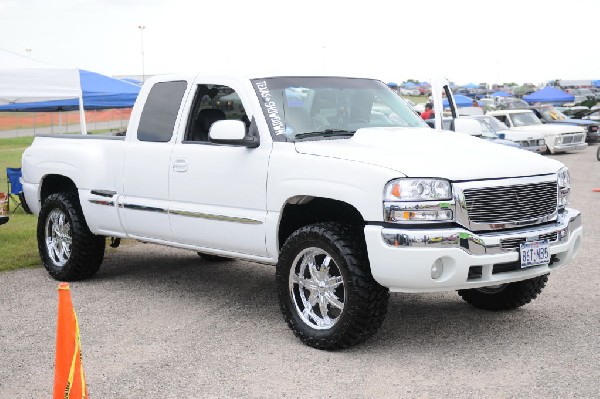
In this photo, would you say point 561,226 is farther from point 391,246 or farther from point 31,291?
point 31,291

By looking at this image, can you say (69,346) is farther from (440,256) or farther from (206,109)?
(206,109)

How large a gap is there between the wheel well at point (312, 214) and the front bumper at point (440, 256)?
0.54 meters

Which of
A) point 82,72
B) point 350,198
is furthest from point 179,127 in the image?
point 82,72

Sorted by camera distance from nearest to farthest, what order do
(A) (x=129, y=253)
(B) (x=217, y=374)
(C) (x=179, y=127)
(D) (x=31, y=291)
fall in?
(B) (x=217, y=374) < (C) (x=179, y=127) < (D) (x=31, y=291) < (A) (x=129, y=253)

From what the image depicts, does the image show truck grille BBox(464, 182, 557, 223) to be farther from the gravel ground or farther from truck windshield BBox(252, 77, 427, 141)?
truck windshield BBox(252, 77, 427, 141)

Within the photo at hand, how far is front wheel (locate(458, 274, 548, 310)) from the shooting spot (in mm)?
6918

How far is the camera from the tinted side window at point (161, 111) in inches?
295

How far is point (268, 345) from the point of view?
6176mm

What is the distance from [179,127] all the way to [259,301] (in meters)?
1.71

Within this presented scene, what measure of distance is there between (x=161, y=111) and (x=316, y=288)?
2.48m

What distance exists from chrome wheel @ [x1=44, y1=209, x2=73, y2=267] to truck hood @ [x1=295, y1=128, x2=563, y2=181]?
11.2ft

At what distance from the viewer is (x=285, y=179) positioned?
20.5ft

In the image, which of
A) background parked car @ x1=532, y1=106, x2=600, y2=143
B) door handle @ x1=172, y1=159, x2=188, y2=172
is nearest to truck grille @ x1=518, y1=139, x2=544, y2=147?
background parked car @ x1=532, y1=106, x2=600, y2=143

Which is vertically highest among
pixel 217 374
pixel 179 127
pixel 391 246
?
pixel 179 127
